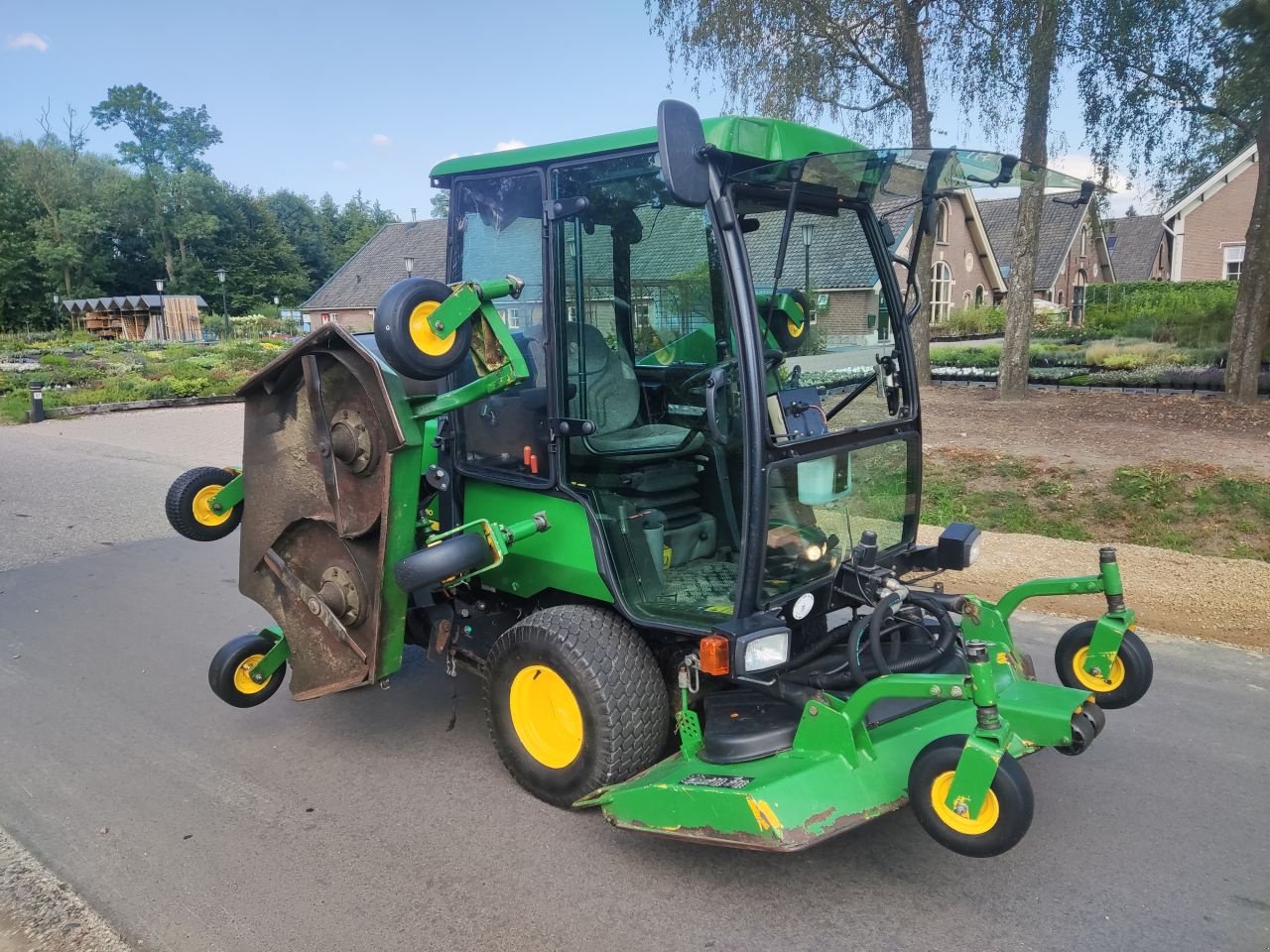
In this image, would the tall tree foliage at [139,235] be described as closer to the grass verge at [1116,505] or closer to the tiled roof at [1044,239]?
the tiled roof at [1044,239]

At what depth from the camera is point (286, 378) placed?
3.87 meters

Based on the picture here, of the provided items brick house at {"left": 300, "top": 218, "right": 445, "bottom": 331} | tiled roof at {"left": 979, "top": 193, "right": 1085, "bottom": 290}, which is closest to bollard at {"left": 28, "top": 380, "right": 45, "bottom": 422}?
brick house at {"left": 300, "top": 218, "right": 445, "bottom": 331}

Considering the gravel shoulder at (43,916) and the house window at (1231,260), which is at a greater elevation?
the house window at (1231,260)

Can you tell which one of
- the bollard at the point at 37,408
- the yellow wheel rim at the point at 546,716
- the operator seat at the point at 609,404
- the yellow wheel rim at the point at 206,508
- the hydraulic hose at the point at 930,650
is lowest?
the bollard at the point at 37,408

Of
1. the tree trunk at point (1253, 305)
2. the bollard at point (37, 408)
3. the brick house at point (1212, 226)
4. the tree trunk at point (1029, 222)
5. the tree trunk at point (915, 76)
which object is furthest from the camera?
the brick house at point (1212, 226)

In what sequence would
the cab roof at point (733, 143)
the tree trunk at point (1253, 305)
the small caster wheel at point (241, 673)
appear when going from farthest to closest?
the tree trunk at point (1253, 305) → the small caster wheel at point (241, 673) → the cab roof at point (733, 143)

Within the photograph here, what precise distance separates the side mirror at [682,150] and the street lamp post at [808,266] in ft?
2.21

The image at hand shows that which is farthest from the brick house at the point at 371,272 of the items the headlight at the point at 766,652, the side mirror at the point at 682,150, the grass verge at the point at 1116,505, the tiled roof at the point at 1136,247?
the headlight at the point at 766,652

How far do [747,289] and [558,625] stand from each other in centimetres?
134

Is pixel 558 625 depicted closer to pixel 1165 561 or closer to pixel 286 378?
pixel 286 378

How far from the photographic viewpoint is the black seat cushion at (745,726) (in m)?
3.00

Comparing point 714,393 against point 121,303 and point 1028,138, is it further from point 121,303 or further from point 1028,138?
point 121,303

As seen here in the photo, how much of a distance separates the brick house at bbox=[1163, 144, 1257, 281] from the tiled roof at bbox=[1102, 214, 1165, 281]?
13301 millimetres

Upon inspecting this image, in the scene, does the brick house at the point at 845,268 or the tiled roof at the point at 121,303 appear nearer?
the brick house at the point at 845,268
